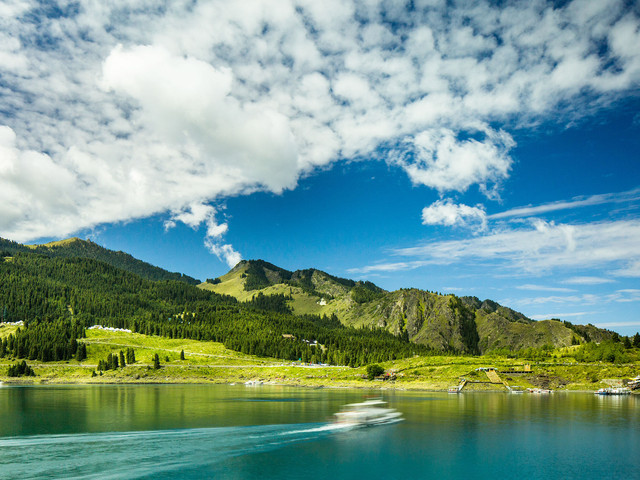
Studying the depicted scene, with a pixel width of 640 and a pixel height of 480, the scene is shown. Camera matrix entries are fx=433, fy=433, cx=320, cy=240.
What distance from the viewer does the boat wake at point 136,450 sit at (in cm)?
4523

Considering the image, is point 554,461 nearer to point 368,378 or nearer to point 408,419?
point 408,419

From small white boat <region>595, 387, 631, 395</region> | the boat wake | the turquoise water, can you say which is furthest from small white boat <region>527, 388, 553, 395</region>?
the boat wake

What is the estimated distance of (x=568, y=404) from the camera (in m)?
119

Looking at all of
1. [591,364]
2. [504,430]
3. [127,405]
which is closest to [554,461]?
[504,430]

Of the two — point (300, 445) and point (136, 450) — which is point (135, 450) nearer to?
point (136, 450)

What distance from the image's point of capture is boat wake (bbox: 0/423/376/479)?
4523 cm

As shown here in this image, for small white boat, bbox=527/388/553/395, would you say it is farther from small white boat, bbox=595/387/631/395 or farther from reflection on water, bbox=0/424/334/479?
reflection on water, bbox=0/424/334/479

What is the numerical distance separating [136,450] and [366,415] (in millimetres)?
51102

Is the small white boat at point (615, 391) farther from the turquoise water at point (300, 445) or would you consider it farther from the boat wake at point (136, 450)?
the boat wake at point (136, 450)

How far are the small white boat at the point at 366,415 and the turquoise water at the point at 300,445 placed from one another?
3.39 meters

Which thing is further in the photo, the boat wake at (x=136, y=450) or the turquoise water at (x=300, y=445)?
the turquoise water at (x=300, y=445)

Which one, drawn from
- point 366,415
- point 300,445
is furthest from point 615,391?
point 300,445

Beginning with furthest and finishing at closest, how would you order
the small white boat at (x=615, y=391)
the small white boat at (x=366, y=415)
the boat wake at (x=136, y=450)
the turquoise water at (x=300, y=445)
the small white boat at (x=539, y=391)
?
the small white boat at (x=539, y=391) < the small white boat at (x=615, y=391) < the small white boat at (x=366, y=415) < the turquoise water at (x=300, y=445) < the boat wake at (x=136, y=450)

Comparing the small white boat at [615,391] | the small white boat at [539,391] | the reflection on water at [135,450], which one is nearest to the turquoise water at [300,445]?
the reflection on water at [135,450]
